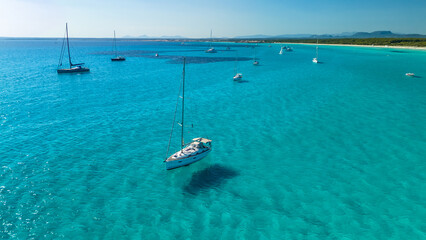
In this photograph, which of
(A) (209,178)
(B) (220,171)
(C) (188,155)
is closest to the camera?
(A) (209,178)

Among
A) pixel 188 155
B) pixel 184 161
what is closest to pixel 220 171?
pixel 188 155

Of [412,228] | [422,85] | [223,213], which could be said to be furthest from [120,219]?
[422,85]

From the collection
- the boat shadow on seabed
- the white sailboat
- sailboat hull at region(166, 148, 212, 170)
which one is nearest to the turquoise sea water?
the boat shadow on seabed

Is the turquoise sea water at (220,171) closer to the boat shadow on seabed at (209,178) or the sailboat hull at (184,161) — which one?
the boat shadow on seabed at (209,178)

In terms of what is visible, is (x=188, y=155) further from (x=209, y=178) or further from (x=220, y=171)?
(x=220, y=171)

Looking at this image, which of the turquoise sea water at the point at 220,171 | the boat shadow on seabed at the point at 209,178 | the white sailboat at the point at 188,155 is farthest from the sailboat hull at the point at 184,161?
the boat shadow on seabed at the point at 209,178

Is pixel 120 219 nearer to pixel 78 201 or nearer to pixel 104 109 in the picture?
pixel 78 201
